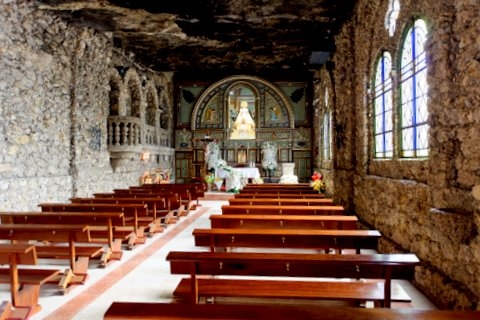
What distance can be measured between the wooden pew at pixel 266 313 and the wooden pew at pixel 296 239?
6.44ft

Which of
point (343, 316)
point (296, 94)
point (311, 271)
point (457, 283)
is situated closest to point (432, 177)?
point (457, 283)

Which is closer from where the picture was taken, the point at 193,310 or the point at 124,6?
the point at 193,310

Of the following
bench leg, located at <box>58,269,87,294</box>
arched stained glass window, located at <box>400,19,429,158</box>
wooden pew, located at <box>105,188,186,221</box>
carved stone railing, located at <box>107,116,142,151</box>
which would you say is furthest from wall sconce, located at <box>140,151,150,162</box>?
arched stained glass window, located at <box>400,19,429,158</box>

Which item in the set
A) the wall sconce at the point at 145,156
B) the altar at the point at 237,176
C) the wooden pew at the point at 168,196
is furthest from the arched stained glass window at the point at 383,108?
the wall sconce at the point at 145,156

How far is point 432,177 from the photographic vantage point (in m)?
4.12

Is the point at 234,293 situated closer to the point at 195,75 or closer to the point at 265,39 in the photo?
the point at 265,39

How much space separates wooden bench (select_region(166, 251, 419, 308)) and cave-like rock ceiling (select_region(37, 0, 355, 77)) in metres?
7.25

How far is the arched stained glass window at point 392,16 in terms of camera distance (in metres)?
6.25

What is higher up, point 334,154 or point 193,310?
point 334,154

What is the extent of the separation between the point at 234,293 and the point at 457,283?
206cm

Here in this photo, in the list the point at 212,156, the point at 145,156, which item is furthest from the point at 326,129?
the point at 145,156

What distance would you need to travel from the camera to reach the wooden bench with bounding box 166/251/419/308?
278 cm

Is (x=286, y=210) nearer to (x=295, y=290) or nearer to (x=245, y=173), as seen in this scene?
(x=295, y=290)

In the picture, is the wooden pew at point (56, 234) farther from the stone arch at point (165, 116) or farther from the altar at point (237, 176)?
the stone arch at point (165, 116)
